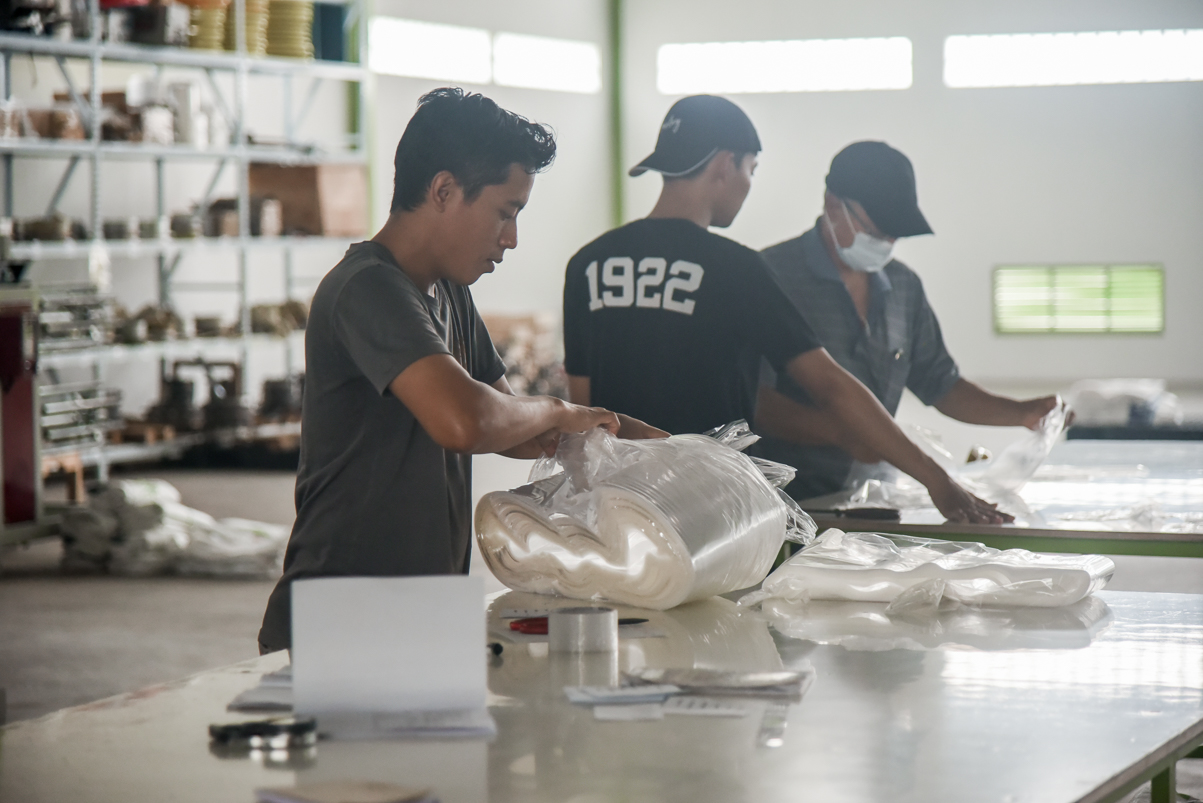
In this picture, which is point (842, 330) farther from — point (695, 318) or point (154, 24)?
point (154, 24)

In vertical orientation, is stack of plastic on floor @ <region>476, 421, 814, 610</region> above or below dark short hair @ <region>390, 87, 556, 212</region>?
below

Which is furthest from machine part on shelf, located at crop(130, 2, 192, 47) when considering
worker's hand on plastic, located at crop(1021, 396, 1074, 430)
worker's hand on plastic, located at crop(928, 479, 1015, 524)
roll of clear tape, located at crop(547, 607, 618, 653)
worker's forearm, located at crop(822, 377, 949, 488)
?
roll of clear tape, located at crop(547, 607, 618, 653)

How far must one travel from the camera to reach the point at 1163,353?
12.2m

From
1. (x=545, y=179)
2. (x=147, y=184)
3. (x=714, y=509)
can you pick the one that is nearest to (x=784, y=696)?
(x=714, y=509)

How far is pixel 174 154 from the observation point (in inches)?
319

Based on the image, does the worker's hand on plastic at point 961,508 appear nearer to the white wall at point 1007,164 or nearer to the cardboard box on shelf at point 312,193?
the cardboard box on shelf at point 312,193

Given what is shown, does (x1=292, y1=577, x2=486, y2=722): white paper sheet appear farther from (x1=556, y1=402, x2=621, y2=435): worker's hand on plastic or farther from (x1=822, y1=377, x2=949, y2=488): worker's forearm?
(x1=822, y1=377, x2=949, y2=488): worker's forearm

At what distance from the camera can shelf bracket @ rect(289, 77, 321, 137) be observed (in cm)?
980

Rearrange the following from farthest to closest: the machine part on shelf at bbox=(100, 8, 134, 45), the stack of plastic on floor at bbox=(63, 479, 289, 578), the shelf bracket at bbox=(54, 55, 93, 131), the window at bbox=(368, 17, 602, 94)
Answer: the window at bbox=(368, 17, 602, 94)
the machine part on shelf at bbox=(100, 8, 134, 45)
the shelf bracket at bbox=(54, 55, 93, 131)
the stack of plastic on floor at bbox=(63, 479, 289, 578)

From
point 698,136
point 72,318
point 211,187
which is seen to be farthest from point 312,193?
point 698,136

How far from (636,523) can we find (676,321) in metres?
0.96

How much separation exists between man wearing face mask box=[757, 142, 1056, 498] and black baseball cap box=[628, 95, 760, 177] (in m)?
0.36

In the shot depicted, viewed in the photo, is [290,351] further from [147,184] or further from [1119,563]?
[1119,563]

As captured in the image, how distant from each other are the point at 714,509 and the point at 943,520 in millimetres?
870
